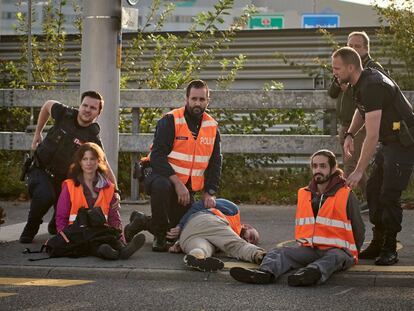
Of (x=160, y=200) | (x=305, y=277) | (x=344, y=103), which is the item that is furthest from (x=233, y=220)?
(x=344, y=103)

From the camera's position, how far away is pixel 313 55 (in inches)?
732

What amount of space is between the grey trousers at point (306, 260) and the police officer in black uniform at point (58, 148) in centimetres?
243

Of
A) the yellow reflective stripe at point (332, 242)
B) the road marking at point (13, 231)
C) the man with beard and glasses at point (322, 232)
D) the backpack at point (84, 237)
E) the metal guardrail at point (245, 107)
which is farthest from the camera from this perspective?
the metal guardrail at point (245, 107)

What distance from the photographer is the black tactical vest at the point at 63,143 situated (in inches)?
381

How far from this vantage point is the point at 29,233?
9.50m

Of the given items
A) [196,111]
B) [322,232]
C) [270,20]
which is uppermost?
[270,20]

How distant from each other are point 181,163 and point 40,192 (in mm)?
1251

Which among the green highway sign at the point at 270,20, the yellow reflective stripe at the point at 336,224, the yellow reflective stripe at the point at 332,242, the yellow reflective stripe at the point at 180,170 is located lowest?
the yellow reflective stripe at the point at 332,242

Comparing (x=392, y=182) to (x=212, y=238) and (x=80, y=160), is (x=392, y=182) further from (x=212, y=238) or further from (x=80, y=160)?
(x=80, y=160)

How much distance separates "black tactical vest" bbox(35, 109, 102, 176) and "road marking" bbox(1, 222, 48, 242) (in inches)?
26.4

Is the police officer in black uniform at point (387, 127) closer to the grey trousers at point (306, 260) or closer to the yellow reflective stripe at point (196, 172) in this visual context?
the grey trousers at point (306, 260)

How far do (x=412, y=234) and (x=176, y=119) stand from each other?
2349mm

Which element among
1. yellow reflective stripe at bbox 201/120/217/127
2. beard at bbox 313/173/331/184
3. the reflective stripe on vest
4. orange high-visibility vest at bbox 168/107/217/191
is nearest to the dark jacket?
yellow reflective stripe at bbox 201/120/217/127

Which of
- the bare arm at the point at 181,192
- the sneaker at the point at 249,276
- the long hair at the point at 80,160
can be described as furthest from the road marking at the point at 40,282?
the bare arm at the point at 181,192
